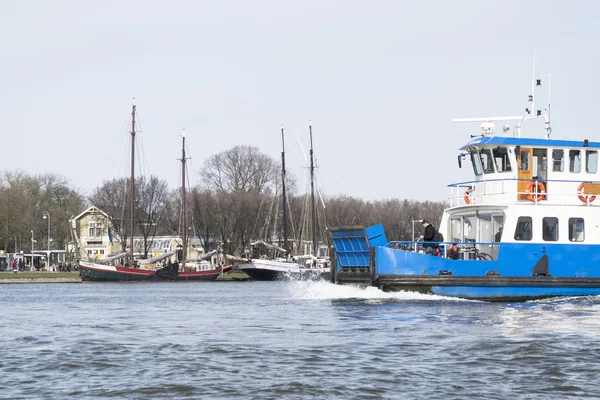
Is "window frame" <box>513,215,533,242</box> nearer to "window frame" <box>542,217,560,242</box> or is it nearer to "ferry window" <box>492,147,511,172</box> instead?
"window frame" <box>542,217,560,242</box>

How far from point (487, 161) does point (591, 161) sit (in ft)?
11.4

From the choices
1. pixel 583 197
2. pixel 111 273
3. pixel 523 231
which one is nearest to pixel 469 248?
pixel 523 231

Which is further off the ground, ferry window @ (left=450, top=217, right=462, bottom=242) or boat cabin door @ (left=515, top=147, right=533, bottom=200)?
boat cabin door @ (left=515, top=147, right=533, bottom=200)

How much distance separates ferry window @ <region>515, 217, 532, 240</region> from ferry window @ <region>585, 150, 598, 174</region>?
3.38m

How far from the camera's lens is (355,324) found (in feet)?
78.5

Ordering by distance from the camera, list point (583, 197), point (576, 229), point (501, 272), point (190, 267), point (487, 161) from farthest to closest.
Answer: point (190, 267) < point (487, 161) < point (583, 197) < point (576, 229) < point (501, 272)

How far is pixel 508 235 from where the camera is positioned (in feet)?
102

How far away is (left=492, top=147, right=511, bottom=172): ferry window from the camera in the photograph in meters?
33.1

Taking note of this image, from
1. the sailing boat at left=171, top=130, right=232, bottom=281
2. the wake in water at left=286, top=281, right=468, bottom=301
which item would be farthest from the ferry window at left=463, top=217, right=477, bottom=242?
the sailing boat at left=171, top=130, right=232, bottom=281

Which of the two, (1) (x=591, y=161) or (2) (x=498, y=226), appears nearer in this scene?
(2) (x=498, y=226)

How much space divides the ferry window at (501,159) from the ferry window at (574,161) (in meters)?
2.11

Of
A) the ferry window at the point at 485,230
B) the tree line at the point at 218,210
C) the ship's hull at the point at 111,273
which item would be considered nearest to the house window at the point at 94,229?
the tree line at the point at 218,210

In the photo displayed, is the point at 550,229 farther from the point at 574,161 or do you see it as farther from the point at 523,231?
the point at 574,161

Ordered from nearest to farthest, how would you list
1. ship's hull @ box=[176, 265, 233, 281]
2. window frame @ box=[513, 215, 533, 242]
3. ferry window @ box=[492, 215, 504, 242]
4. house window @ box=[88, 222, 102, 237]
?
window frame @ box=[513, 215, 533, 242] → ferry window @ box=[492, 215, 504, 242] → ship's hull @ box=[176, 265, 233, 281] → house window @ box=[88, 222, 102, 237]
